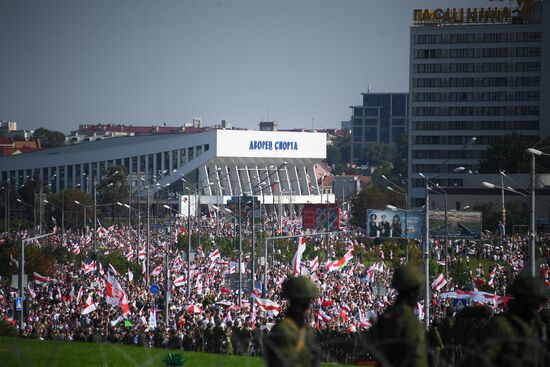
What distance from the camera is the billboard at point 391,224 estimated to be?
76.6m

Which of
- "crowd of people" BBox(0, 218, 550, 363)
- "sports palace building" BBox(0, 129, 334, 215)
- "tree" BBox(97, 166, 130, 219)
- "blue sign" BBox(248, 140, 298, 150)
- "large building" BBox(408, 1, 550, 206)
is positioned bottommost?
"crowd of people" BBox(0, 218, 550, 363)

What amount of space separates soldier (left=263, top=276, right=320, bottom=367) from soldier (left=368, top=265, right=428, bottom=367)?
1.71ft

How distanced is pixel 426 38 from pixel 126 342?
118963mm

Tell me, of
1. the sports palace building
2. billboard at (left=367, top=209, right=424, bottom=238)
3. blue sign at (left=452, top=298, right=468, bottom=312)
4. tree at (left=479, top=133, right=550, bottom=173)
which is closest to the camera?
blue sign at (left=452, top=298, right=468, bottom=312)

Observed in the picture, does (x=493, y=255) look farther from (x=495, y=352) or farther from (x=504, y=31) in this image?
(x=504, y=31)

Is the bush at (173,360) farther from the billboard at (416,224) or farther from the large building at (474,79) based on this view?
the large building at (474,79)

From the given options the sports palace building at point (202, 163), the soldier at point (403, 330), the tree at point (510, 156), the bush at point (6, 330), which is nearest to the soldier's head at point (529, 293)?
the soldier at point (403, 330)

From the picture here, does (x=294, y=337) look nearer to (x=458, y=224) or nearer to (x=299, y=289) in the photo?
(x=299, y=289)

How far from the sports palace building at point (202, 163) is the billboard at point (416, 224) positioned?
57.3m

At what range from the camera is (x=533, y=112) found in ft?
469

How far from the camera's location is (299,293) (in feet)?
28.9

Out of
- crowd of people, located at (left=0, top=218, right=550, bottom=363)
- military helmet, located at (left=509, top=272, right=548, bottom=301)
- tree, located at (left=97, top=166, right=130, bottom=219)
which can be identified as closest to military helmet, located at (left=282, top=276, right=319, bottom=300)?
military helmet, located at (left=509, top=272, right=548, bottom=301)

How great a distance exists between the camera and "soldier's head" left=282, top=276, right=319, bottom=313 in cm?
880

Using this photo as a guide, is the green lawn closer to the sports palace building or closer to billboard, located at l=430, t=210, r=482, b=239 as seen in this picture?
billboard, located at l=430, t=210, r=482, b=239
